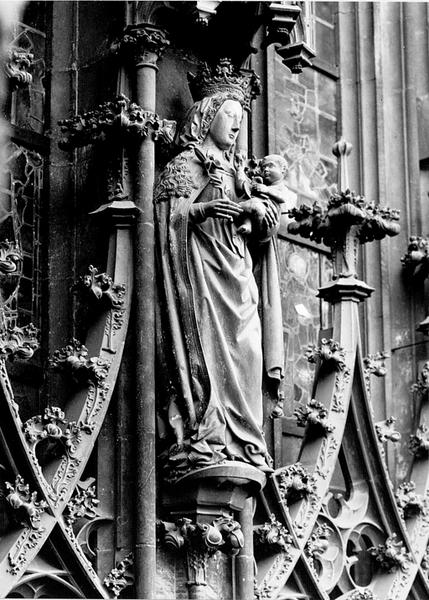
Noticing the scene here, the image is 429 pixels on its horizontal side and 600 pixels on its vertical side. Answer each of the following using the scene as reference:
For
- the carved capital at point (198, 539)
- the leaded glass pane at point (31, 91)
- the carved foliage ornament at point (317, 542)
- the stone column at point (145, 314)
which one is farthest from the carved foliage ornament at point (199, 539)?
the leaded glass pane at point (31, 91)

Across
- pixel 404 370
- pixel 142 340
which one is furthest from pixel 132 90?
pixel 404 370

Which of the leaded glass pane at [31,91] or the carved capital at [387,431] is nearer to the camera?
the leaded glass pane at [31,91]

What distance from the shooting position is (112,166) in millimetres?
12766

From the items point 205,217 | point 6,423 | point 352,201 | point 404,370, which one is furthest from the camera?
point 404,370

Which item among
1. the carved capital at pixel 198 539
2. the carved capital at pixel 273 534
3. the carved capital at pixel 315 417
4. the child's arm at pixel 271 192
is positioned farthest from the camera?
the carved capital at pixel 315 417

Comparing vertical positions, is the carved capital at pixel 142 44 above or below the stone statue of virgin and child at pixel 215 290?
above

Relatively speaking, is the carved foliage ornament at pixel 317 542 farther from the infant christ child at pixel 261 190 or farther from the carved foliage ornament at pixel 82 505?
the infant christ child at pixel 261 190

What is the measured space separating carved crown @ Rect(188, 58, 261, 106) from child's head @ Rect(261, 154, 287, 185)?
1.29ft

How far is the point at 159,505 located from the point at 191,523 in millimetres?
228

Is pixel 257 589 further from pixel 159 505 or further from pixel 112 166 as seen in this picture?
pixel 112 166

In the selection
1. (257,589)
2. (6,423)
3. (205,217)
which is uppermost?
(205,217)

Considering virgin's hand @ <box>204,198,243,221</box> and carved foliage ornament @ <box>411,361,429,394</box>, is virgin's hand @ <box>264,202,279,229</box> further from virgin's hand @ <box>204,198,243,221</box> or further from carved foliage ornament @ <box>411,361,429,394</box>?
carved foliage ornament @ <box>411,361,429,394</box>

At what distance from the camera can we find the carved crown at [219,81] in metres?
13.1

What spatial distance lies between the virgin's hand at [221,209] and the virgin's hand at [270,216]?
244 mm
